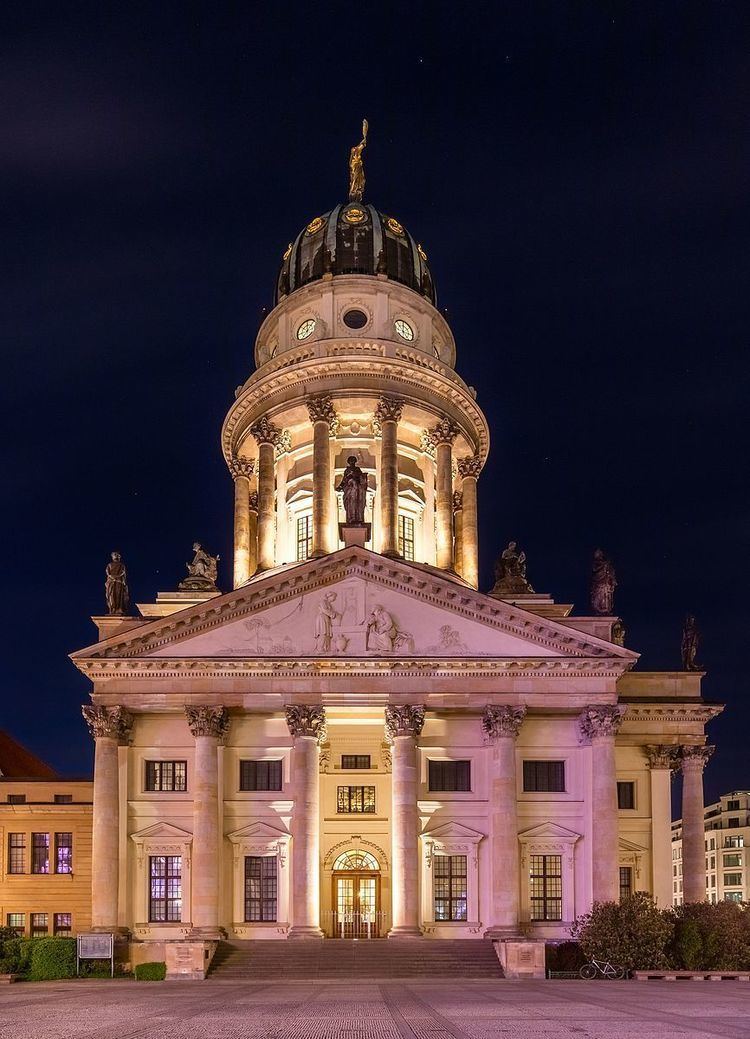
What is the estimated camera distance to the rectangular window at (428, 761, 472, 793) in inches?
1997

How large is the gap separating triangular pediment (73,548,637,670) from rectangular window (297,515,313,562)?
1468 centimetres

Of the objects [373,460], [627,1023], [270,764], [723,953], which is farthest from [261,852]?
[627,1023]

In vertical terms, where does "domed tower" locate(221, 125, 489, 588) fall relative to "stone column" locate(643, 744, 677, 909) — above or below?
above

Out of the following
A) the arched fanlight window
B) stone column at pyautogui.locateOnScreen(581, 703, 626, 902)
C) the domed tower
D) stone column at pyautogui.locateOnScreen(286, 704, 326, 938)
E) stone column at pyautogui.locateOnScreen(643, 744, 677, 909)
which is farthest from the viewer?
the domed tower

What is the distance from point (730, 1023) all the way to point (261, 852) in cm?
3057

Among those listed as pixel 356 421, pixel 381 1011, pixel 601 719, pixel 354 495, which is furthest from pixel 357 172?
pixel 381 1011

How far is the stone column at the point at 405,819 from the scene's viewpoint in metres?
46.9

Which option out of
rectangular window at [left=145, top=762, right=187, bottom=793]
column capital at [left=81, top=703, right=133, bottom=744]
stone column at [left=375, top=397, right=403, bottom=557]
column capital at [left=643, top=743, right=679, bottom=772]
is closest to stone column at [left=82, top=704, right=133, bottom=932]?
column capital at [left=81, top=703, right=133, bottom=744]

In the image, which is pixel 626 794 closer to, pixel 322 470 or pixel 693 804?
pixel 693 804

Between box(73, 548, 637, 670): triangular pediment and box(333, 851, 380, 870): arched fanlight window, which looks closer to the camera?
box(73, 548, 637, 670): triangular pediment

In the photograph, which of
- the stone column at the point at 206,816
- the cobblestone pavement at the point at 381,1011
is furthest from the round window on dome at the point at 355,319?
the cobblestone pavement at the point at 381,1011

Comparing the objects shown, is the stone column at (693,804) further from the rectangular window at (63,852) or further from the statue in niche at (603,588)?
the rectangular window at (63,852)

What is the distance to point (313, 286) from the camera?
224 feet

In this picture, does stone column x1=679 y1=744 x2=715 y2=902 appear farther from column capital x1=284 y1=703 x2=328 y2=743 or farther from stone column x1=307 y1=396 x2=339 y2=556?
stone column x1=307 y1=396 x2=339 y2=556
